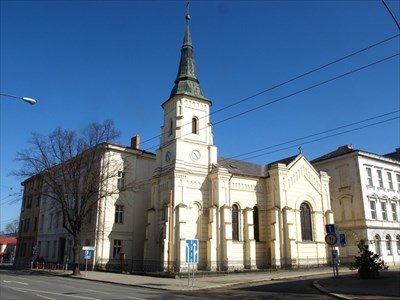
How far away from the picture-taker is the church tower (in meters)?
35.3

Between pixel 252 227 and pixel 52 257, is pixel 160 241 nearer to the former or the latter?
pixel 252 227

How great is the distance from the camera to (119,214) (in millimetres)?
42688

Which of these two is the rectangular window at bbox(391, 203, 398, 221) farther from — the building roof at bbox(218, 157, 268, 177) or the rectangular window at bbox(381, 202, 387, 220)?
the building roof at bbox(218, 157, 268, 177)

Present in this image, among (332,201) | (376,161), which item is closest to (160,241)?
(332,201)

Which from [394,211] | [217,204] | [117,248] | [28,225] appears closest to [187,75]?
[217,204]

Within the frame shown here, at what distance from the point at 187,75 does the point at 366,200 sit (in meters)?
25.5

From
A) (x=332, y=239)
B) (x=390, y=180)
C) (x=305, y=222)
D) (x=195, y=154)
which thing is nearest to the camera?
(x=332, y=239)

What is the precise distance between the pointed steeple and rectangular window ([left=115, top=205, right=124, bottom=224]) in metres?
14.0

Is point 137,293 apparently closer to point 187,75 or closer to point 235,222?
point 235,222

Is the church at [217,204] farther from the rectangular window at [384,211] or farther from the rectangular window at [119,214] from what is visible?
the rectangular window at [384,211]

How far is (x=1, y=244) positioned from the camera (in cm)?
8662

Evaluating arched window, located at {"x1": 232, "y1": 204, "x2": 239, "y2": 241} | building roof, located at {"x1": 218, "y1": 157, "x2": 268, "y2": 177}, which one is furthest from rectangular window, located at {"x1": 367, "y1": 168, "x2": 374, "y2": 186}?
arched window, located at {"x1": 232, "y1": 204, "x2": 239, "y2": 241}

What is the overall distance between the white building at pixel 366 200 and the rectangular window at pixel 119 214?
26074 millimetres

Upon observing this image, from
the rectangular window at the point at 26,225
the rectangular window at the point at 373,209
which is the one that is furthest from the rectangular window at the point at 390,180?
the rectangular window at the point at 26,225
